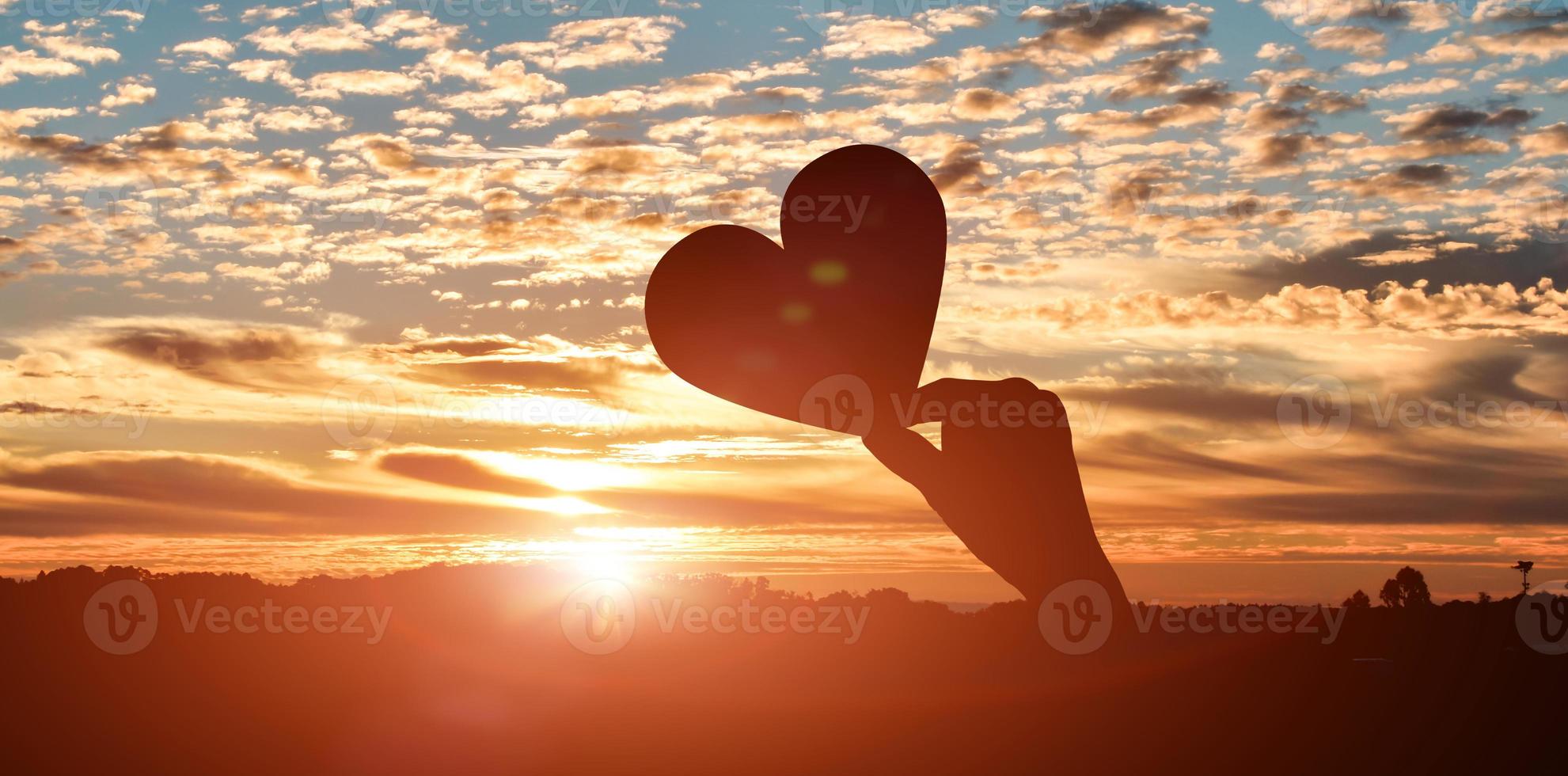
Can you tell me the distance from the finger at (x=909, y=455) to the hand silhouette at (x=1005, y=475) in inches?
0.6

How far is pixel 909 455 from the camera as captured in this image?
74.8ft

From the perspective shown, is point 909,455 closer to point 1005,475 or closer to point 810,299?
point 1005,475

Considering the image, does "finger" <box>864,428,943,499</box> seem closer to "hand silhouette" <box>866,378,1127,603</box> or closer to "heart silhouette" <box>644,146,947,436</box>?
"hand silhouette" <box>866,378,1127,603</box>

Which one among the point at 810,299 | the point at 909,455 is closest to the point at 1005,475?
the point at 909,455

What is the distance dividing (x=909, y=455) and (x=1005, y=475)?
1.93 meters

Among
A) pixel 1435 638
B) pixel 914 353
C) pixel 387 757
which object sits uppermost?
pixel 914 353

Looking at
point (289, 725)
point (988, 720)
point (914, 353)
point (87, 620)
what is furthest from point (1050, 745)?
point (87, 620)

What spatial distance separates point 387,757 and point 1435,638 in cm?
2551

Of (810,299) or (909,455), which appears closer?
(810,299)

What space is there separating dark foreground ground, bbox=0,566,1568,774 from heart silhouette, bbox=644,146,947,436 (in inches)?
242

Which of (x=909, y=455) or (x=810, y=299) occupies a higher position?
(x=810, y=299)

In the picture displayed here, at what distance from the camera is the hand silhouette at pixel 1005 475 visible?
22.8 metres

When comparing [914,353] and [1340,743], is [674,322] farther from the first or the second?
[1340,743]

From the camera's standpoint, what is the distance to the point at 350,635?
35750mm
